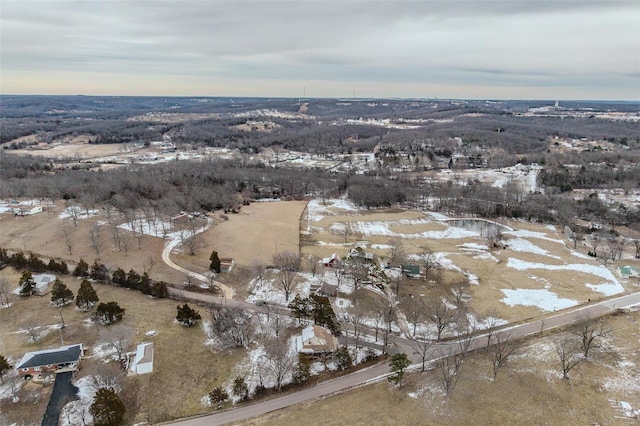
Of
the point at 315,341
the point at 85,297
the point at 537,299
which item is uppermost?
the point at 85,297

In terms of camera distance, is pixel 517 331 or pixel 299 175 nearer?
pixel 517 331

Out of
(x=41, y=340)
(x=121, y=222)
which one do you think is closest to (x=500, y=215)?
(x=121, y=222)

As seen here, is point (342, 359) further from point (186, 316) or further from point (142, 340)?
point (142, 340)

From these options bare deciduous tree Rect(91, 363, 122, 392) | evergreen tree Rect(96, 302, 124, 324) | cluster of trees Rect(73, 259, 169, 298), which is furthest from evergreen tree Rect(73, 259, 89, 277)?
bare deciduous tree Rect(91, 363, 122, 392)

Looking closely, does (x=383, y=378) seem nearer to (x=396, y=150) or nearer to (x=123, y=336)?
(x=123, y=336)

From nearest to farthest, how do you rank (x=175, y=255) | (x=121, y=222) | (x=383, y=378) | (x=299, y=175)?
(x=383, y=378) → (x=175, y=255) → (x=121, y=222) → (x=299, y=175)

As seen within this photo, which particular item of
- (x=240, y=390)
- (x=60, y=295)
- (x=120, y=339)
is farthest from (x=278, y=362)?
(x=60, y=295)
